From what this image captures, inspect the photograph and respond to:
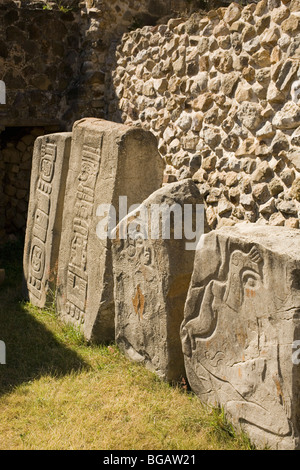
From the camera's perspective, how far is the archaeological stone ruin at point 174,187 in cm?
302

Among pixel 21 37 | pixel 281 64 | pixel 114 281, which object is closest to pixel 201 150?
pixel 281 64

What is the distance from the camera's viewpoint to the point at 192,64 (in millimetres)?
5461

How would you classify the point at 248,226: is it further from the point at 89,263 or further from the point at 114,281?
the point at 89,263

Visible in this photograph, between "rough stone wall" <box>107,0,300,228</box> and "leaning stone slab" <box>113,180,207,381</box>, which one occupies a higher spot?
"rough stone wall" <box>107,0,300,228</box>

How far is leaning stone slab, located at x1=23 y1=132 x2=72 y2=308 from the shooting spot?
207 inches

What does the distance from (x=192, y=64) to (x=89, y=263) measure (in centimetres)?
221

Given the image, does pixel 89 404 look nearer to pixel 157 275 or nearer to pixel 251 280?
pixel 157 275

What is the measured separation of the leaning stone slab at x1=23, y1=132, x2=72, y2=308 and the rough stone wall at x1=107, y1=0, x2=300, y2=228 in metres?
1.19

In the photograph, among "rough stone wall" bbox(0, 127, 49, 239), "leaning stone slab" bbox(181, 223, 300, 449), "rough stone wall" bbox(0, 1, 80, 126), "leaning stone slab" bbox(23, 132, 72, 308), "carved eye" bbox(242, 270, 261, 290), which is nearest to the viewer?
"leaning stone slab" bbox(181, 223, 300, 449)

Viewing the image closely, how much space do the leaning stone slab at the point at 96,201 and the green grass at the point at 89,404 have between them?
28 centimetres

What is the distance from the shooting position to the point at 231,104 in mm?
4902

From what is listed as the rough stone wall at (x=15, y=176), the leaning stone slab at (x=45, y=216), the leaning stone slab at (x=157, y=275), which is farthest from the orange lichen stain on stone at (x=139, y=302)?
the rough stone wall at (x=15, y=176)

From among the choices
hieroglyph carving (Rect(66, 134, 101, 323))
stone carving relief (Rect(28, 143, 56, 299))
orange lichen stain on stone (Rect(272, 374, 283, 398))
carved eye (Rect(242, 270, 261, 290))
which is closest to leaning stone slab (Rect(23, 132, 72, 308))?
stone carving relief (Rect(28, 143, 56, 299))

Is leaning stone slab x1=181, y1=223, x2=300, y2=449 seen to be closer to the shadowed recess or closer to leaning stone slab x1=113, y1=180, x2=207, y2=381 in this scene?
leaning stone slab x1=113, y1=180, x2=207, y2=381
